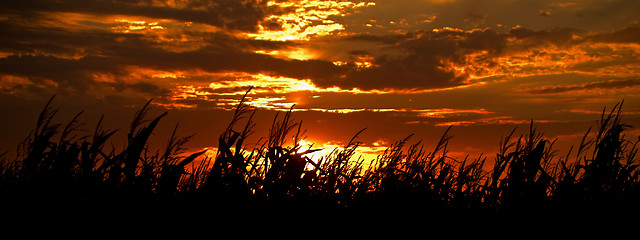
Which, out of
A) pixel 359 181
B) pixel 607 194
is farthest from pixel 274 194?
pixel 607 194

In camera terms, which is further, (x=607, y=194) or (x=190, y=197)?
(x=607, y=194)

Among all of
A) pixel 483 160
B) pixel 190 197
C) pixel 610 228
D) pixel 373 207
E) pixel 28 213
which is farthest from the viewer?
pixel 483 160

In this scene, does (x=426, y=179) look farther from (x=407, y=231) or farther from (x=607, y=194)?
(x=607, y=194)

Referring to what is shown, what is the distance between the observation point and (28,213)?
4.62 m

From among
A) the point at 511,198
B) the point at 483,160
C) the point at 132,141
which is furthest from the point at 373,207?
the point at 483,160

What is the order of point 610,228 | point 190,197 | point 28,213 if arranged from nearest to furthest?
point 28,213 < point 190,197 < point 610,228

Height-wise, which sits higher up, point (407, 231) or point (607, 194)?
point (607, 194)

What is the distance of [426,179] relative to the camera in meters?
6.71

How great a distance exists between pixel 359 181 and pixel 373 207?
1.90m

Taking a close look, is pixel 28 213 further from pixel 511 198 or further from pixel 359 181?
pixel 511 198

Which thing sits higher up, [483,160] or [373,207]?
[483,160]

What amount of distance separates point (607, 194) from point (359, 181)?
3.12 meters

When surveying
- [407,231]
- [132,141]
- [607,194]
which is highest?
[132,141]

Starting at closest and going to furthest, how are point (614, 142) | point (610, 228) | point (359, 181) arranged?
point (610, 228) → point (614, 142) → point (359, 181)
